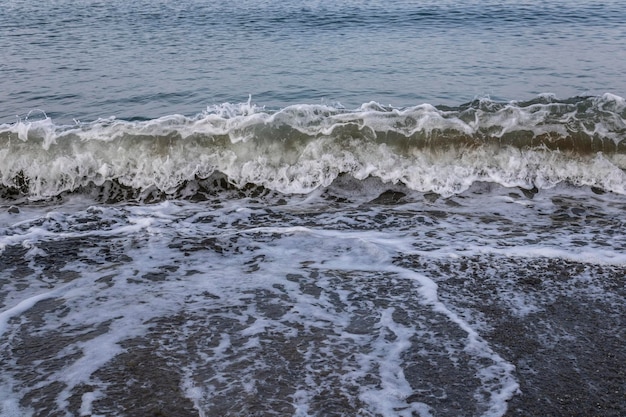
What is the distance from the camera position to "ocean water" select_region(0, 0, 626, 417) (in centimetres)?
315

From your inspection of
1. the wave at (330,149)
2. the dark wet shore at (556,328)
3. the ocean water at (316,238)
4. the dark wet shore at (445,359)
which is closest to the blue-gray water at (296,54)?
the ocean water at (316,238)

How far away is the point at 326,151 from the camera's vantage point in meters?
7.05

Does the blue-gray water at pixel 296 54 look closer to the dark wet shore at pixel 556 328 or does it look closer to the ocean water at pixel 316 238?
the ocean water at pixel 316 238

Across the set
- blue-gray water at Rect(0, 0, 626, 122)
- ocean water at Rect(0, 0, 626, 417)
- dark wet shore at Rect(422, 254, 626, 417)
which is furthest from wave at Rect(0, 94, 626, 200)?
dark wet shore at Rect(422, 254, 626, 417)

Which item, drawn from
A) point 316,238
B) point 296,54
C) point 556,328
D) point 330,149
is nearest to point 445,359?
point 556,328

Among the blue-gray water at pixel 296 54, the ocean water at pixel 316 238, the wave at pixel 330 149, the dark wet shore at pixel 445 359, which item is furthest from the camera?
the blue-gray water at pixel 296 54

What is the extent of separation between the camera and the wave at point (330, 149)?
666cm

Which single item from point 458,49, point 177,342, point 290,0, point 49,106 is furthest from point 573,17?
point 177,342

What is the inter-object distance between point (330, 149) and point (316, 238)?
222 cm

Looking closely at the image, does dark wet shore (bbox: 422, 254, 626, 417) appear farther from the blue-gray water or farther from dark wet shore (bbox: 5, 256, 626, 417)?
the blue-gray water

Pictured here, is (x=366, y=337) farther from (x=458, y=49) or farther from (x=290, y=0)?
(x=290, y=0)

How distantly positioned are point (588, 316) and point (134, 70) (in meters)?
9.06

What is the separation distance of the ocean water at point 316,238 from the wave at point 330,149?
0.03m

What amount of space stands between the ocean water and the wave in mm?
27
